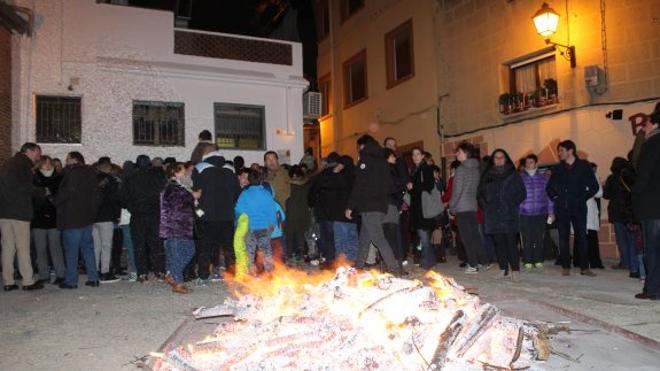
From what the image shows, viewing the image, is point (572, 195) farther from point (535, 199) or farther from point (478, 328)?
point (478, 328)

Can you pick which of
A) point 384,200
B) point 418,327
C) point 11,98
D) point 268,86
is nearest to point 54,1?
point 11,98

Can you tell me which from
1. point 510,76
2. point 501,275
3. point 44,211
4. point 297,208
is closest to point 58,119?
point 44,211

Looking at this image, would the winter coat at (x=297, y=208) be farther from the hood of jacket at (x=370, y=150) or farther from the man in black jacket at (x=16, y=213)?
the man in black jacket at (x=16, y=213)

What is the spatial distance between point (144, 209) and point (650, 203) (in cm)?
712

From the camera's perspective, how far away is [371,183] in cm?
820

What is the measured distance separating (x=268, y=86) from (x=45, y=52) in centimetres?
592

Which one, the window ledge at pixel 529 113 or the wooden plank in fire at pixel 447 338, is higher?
the window ledge at pixel 529 113

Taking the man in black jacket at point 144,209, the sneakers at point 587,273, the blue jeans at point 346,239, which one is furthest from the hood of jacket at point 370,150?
the sneakers at point 587,273

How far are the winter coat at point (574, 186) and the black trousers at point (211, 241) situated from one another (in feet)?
17.5

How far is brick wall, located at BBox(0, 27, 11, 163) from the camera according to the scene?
1265 centimetres

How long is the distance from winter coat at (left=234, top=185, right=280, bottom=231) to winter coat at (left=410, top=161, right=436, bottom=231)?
264 cm

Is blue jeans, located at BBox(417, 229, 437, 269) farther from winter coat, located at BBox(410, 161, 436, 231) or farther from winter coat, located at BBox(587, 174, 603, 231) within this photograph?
winter coat, located at BBox(587, 174, 603, 231)

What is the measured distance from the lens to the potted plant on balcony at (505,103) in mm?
14047

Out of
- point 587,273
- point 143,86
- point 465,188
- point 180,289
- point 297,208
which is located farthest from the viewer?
point 143,86
